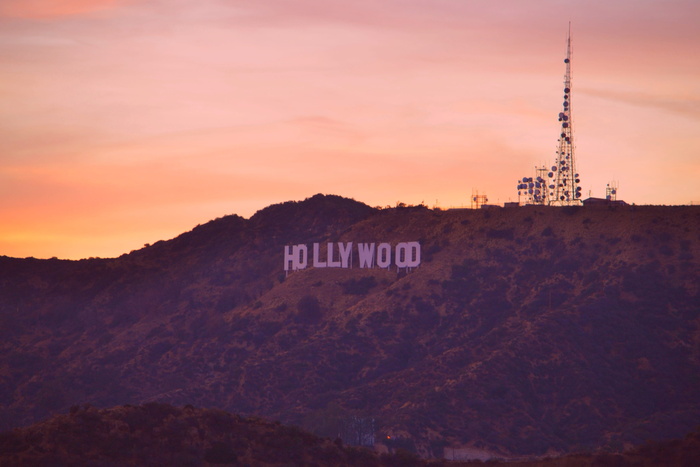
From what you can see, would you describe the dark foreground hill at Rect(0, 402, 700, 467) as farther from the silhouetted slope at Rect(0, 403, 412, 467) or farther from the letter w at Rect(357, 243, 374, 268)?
the letter w at Rect(357, 243, 374, 268)

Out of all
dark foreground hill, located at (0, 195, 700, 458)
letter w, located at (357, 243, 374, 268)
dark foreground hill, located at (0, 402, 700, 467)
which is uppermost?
letter w, located at (357, 243, 374, 268)

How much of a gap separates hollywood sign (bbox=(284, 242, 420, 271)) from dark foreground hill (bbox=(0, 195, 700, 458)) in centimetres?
201

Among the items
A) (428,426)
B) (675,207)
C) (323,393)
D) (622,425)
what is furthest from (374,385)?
(675,207)

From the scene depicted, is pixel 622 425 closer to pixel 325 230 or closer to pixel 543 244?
pixel 543 244

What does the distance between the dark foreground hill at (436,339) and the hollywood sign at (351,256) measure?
2.01 meters

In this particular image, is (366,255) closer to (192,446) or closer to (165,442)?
(192,446)

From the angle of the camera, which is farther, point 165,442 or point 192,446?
point 192,446

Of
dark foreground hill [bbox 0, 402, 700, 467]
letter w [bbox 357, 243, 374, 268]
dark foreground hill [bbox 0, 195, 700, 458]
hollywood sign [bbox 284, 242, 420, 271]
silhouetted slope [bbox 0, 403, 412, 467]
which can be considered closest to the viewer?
silhouetted slope [bbox 0, 403, 412, 467]

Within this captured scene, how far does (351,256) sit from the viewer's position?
178250 mm

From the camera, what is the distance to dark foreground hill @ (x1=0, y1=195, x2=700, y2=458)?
135 meters

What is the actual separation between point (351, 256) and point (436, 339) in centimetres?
2499

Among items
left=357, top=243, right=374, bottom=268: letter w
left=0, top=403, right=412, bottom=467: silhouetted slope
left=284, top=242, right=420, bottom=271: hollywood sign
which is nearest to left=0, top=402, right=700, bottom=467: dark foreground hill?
left=0, top=403, right=412, bottom=467: silhouetted slope

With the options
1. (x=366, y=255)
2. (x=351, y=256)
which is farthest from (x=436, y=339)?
(x=351, y=256)

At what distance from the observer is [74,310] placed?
7840 inches
